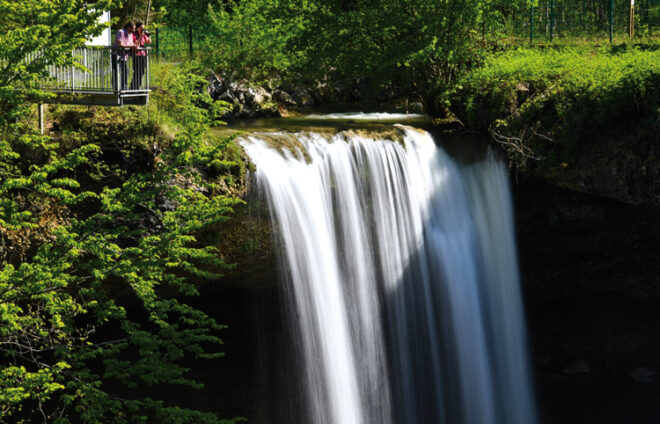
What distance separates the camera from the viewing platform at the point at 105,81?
1300 centimetres

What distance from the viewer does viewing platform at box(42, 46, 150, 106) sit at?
13.0 metres

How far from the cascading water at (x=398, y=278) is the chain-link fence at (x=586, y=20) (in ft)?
28.8

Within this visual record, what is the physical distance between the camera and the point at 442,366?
1574cm

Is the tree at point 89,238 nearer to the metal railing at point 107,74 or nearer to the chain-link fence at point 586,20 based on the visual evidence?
the metal railing at point 107,74

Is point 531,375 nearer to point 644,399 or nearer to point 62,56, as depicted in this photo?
point 644,399

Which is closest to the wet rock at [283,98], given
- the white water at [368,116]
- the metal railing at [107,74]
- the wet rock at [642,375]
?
the white water at [368,116]

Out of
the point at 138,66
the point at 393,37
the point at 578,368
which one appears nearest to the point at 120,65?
the point at 138,66

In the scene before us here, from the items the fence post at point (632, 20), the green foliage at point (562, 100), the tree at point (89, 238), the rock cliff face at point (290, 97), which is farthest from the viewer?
the fence post at point (632, 20)

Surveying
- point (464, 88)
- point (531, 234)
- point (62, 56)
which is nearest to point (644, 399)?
point (531, 234)

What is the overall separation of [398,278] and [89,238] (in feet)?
21.6

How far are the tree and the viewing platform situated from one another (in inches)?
11.5

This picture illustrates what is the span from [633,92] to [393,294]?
548 cm

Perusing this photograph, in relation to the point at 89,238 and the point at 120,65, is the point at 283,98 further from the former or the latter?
the point at 89,238

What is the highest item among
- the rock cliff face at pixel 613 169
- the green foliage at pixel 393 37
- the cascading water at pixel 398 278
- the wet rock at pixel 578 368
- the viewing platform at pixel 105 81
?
the green foliage at pixel 393 37
